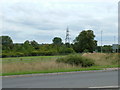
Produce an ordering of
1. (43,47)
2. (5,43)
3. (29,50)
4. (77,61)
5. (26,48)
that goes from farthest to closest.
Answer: (43,47), (5,43), (29,50), (26,48), (77,61)

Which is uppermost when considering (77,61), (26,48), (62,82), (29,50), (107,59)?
(26,48)

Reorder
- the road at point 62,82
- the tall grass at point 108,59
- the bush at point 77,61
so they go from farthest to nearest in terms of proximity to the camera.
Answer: the tall grass at point 108,59 → the bush at point 77,61 → the road at point 62,82

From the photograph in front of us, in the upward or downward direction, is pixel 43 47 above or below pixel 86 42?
below

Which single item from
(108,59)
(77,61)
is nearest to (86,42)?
(108,59)

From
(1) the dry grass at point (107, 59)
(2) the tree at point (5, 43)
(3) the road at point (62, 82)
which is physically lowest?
(3) the road at point (62, 82)

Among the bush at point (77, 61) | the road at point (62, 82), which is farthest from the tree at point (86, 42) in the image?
the road at point (62, 82)

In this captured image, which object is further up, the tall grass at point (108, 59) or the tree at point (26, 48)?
the tree at point (26, 48)

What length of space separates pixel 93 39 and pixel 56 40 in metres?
23.1

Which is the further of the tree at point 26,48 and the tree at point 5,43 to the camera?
the tree at point 26,48

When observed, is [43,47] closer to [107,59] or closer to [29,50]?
[29,50]

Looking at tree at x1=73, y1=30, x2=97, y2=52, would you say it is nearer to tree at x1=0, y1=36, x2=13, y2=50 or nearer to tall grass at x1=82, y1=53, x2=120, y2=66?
tree at x1=0, y1=36, x2=13, y2=50

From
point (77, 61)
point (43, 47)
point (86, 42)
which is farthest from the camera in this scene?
point (86, 42)

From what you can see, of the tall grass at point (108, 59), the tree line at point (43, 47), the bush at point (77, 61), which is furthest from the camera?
the tree line at point (43, 47)

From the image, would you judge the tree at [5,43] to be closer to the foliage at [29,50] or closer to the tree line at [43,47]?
the tree line at [43,47]
